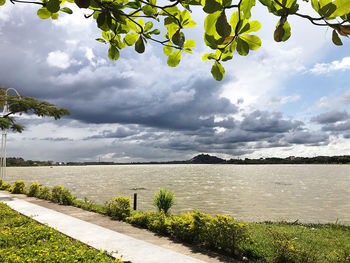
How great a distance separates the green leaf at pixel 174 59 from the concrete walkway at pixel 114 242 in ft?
16.7

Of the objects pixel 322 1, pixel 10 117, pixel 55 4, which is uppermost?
pixel 10 117

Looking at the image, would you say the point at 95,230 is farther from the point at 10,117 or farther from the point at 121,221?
the point at 10,117

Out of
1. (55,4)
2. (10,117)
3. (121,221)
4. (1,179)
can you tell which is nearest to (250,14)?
(55,4)

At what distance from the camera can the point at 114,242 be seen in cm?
681

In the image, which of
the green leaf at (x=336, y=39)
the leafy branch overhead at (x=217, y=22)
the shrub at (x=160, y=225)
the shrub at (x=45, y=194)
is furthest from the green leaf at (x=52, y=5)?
the shrub at (x=45, y=194)

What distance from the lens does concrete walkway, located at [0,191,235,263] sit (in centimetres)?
562

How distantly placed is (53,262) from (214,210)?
48.1 ft

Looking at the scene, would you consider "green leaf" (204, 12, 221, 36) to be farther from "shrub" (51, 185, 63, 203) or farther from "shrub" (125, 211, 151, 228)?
"shrub" (51, 185, 63, 203)

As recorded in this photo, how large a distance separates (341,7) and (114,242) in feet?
23.7

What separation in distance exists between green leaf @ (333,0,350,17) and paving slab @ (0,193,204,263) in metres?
5.66

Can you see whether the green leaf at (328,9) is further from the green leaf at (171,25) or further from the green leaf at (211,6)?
the green leaf at (171,25)

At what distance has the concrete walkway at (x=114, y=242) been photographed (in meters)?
5.62

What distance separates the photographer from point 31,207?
11.9 meters

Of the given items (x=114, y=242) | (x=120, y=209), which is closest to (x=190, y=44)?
(x=114, y=242)
